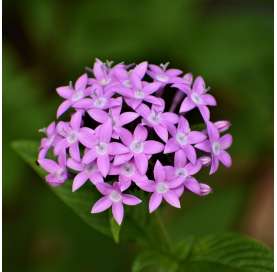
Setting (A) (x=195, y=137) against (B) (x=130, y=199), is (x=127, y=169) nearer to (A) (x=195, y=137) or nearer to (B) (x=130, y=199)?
(B) (x=130, y=199)

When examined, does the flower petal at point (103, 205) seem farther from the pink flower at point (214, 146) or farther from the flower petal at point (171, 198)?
the pink flower at point (214, 146)

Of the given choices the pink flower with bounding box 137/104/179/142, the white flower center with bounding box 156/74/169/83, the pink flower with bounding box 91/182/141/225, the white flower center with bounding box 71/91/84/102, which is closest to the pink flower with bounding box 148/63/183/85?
the white flower center with bounding box 156/74/169/83

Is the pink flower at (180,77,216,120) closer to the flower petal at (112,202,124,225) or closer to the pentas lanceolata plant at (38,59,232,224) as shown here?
the pentas lanceolata plant at (38,59,232,224)

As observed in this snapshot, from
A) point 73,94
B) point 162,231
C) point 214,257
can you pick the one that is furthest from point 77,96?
point 214,257

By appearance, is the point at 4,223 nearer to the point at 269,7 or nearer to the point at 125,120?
the point at 125,120

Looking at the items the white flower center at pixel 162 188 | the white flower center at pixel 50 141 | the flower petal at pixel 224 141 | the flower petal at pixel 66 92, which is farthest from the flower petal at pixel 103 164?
the flower petal at pixel 224 141

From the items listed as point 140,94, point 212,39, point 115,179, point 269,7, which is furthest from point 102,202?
point 269,7
